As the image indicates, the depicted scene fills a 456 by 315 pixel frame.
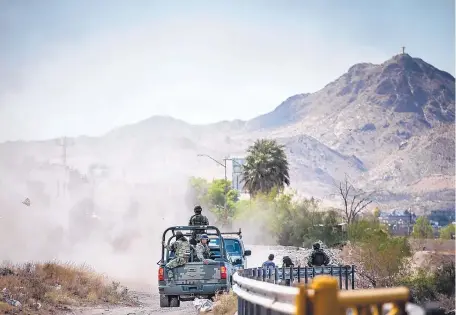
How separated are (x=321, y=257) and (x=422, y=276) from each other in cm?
2914

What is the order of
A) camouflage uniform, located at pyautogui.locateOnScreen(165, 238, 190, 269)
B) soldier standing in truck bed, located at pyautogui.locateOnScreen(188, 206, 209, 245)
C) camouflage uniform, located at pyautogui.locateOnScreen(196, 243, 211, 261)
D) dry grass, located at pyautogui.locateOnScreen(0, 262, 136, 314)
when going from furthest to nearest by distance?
dry grass, located at pyautogui.locateOnScreen(0, 262, 136, 314)
soldier standing in truck bed, located at pyautogui.locateOnScreen(188, 206, 209, 245)
camouflage uniform, located at pyautogui.locateOnScreen(196, 243, 211, 261)
camouflage uniform, located at pyautogui.locateOnScreen(165, 238, 190, 269)

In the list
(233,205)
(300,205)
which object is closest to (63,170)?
(300,205)

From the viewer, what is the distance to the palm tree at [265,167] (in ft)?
452

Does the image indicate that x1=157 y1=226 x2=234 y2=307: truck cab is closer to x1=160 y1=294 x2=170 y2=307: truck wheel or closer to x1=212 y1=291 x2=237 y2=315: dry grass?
x1=160 y1=294 x2=170 y2=307: truck wheel

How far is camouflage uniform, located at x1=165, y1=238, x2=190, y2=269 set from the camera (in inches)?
1118

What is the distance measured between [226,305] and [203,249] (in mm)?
3282

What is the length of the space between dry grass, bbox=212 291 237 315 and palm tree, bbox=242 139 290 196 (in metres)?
110

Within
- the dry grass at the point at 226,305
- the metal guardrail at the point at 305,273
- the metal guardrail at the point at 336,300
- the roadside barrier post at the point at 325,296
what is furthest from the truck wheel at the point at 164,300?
the roadside barrier post at the point at 325,296

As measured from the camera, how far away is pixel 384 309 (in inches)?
341

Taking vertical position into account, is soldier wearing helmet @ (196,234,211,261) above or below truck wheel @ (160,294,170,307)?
above

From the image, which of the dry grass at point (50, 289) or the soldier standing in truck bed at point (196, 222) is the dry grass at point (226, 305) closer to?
the soldier standing in truck bed at point (196, 222)

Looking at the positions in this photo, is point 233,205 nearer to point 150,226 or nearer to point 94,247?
point 150,226

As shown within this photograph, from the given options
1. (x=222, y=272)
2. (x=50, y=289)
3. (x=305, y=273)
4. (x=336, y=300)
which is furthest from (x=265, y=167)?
(x=336, y=300)

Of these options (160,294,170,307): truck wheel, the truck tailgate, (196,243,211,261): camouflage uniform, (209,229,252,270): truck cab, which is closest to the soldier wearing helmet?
(196,243,211,261): camouflage uniform
